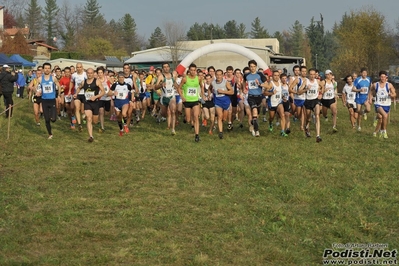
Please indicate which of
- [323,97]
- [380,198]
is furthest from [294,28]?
[380,198]

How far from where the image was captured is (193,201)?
25.3 ft

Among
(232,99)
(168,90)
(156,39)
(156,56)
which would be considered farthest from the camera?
(156,39)

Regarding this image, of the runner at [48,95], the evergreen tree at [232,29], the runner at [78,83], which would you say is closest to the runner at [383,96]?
the runner at [78,83]

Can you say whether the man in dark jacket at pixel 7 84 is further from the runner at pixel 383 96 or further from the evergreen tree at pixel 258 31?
the evergreen tree at pixel 258 31

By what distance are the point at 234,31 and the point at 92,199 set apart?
140586mm

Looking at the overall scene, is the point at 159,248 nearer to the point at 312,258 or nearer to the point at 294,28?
the point at 312,258

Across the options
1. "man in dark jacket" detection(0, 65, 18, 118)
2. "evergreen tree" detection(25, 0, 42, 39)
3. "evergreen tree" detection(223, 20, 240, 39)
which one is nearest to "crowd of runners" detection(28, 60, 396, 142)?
"man in dark jacket" detection(0, 65, 18, 118)

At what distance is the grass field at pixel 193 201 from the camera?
5691 mm

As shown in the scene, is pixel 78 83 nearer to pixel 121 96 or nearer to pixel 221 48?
pixel 121 96

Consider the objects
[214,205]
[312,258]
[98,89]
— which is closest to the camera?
[312,258]

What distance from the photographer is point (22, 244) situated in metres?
5.85

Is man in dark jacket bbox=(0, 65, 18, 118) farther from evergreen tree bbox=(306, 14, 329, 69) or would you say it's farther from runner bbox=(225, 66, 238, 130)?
evergreen tree bbox=(306, 14, 329, 69)

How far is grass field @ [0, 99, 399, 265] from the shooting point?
5.69m

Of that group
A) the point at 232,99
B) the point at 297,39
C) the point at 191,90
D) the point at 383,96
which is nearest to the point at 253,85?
the point at 191,90
